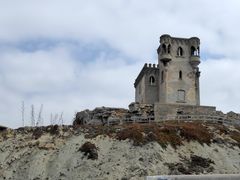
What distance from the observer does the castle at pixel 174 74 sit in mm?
65625

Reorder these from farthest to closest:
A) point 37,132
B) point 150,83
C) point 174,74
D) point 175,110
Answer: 1. point 150,83
2. point 174,74
3. point 175,110
4. point 37,132

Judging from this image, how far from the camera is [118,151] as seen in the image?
140 feet

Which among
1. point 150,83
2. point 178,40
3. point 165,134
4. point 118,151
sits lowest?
point 118,151

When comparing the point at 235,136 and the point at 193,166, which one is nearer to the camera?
the point at 193,166

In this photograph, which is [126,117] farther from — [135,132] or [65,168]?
[65,168]

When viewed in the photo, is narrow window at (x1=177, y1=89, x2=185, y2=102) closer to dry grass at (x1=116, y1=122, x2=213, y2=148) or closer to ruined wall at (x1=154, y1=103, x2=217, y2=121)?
ruined wall at (x1=154, y1=103, x2=217, y2=121)

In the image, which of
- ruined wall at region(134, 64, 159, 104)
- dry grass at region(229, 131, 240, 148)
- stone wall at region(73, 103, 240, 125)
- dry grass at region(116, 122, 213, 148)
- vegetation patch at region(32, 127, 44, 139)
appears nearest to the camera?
dry grass at region(116, 122, 213, 148)

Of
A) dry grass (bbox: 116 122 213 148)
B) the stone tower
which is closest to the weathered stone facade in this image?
the stone tower

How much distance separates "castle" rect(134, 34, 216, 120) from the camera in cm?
6562

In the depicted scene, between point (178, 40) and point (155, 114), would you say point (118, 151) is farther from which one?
point (178, 40)

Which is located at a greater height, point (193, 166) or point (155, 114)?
point (155, 114)

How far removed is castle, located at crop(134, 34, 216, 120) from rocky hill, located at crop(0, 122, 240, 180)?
15814 millimetres

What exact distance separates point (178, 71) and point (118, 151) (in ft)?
88.7

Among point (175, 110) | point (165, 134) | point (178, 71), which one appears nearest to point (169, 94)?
point (178, 71)
